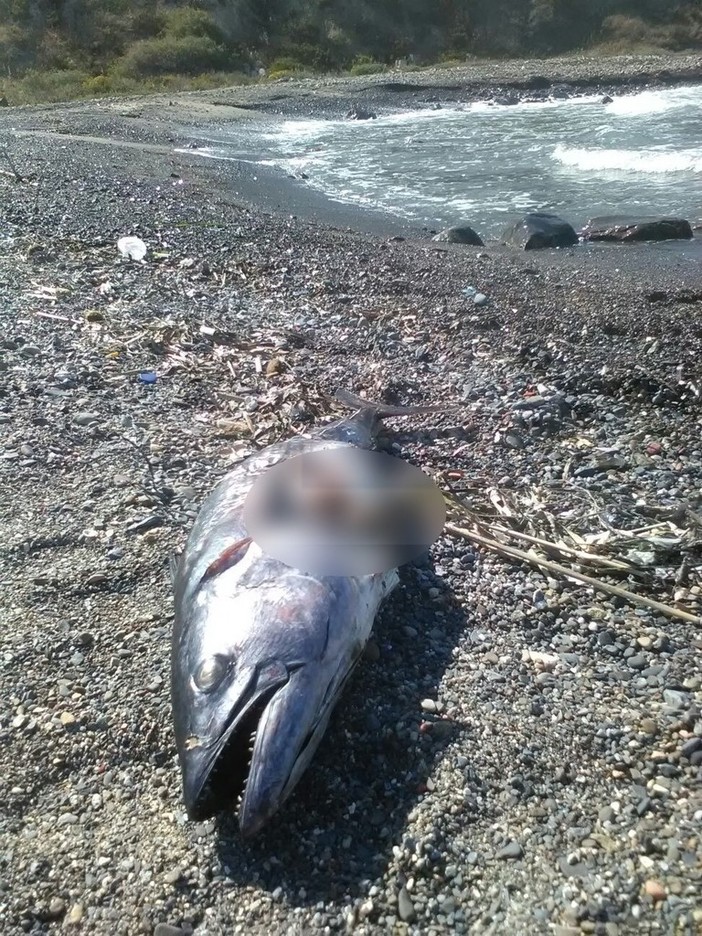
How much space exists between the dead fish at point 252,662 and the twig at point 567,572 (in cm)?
73

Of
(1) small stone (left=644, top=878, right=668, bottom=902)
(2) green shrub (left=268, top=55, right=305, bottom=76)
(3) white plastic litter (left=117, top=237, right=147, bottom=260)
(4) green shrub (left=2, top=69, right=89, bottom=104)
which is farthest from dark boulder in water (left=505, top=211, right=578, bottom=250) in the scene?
(2) green shrub (left=268, top=55, right=305, bottom=76)

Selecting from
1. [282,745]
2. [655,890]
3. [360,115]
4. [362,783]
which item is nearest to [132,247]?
[362,783]

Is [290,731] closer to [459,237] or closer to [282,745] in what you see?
[282,745]

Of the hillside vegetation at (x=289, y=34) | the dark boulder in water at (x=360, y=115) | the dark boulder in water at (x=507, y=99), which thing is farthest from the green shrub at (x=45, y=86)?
the dark boulder in water at (x=507, y=99)

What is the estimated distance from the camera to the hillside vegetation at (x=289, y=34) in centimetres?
4047

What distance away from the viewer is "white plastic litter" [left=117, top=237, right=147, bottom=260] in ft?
31.6

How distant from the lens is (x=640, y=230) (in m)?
12.4

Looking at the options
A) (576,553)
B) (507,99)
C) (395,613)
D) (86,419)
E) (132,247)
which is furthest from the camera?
(507,99)

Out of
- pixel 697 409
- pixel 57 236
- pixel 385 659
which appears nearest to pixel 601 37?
pixel 57 236

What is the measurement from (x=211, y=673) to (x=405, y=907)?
3.24 feet

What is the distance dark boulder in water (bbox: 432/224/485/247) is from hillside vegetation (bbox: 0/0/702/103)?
27743mm

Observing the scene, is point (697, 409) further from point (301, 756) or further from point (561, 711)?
point (301, 756)

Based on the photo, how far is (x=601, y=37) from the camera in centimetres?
4819

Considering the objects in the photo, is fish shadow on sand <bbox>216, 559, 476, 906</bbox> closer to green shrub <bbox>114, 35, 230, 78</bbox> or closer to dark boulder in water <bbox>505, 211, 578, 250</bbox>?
dark boulder in water <bbox>505, 211, 578, 250</bbox>
